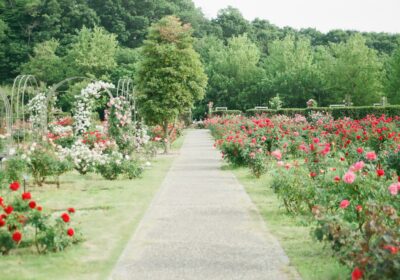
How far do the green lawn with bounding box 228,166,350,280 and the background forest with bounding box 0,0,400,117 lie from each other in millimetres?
37671

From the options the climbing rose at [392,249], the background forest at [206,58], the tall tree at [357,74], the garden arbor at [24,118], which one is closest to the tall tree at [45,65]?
the background forest at [206,58]

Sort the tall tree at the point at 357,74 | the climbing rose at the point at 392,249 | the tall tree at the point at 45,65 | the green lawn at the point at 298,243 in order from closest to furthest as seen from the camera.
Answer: the climbing rose at the point at 392,249
the green lawn at the point at 298,243
the tall tree at the point at 357,74
the tall tree at the point at 45,65

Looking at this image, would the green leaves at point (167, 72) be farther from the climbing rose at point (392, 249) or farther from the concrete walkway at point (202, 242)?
the climbing rose at point (392, 249)

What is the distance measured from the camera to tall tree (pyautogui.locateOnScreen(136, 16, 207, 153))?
2103 cm

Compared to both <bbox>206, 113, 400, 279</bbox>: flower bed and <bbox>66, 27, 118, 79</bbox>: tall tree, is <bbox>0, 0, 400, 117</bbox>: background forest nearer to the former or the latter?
<bbox>66, 27, 118, 79</bbox>: tall tree

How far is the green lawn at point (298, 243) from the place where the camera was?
205 inches

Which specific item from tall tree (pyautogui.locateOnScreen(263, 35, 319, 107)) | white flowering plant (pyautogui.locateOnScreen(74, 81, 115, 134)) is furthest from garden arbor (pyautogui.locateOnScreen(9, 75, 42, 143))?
tall tree (pyautogui.locateOnScreen(263, 35, 319, 107))

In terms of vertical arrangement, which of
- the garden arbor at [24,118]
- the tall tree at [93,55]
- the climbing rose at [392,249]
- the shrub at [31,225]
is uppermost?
the tall tree at [93,55]

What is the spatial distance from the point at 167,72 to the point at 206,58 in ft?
150

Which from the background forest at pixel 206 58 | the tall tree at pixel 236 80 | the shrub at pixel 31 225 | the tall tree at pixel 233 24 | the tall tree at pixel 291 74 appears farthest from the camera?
the tall tree at pixel 233 24

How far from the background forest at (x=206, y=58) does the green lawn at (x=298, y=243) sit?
37671 millimetres

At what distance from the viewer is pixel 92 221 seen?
26.8 feet

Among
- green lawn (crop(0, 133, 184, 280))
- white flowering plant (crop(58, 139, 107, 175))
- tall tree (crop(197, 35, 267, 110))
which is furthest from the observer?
tall tree (crop(197, 35, 267, 110))

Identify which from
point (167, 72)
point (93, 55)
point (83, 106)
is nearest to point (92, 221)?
point (83, 106)
